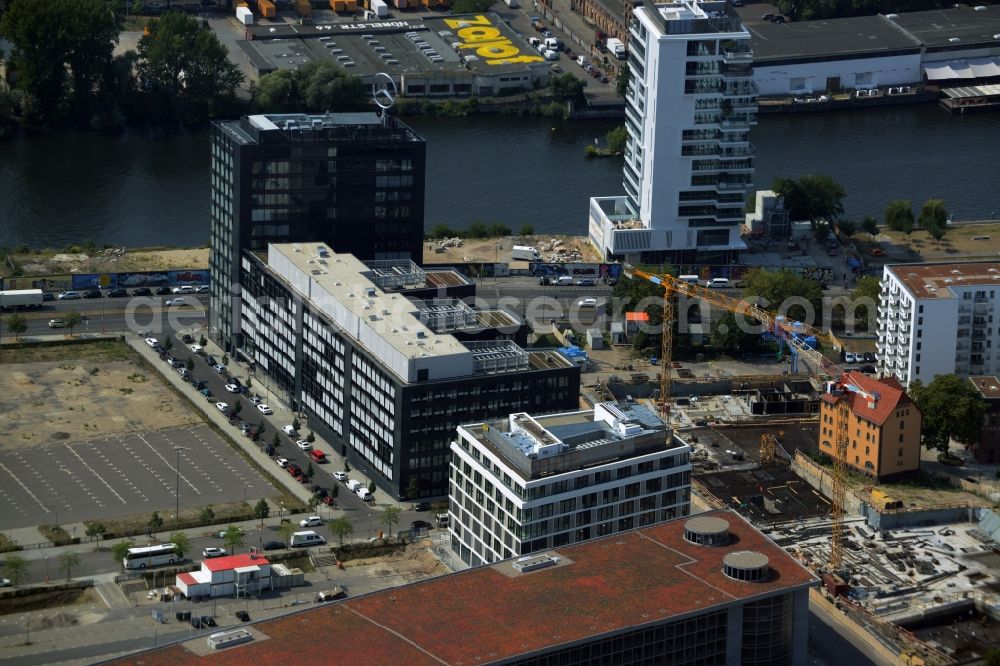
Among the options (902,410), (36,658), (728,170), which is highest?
(728,170)

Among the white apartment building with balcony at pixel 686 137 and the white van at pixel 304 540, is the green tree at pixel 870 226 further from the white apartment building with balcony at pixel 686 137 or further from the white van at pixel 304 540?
the white van at pixel 304 540

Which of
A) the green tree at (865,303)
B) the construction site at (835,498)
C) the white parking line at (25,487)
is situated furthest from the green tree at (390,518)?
the green tree at (865,303)

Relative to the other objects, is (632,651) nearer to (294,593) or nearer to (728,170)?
(294,593)

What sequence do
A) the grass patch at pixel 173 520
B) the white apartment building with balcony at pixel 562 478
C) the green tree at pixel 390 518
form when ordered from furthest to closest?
the green tree at pixel 390 518 → the grass patch at pixel 173 520 → the white apartment building with balcony at pixel 562 478

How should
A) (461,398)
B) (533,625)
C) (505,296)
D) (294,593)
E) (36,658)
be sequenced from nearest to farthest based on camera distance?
(533,625) < (36,658) < (294,593) < (461,398) < (505,296)

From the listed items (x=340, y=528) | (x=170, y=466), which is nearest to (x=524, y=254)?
(x=170, y=466)

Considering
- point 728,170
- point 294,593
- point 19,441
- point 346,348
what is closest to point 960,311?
point 728,170
